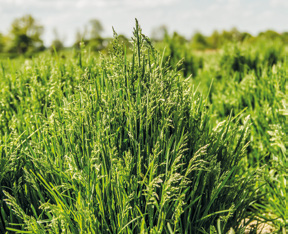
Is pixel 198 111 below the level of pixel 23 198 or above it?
above

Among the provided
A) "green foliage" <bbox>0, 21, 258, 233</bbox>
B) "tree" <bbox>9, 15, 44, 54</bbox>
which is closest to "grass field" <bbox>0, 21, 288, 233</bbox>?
"green foliage" <bbox>0, 21, 258, 233</bbox>

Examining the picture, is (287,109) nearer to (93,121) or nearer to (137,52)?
(137,52)

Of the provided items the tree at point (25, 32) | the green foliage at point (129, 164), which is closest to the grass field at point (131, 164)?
the green foliage at point (129, 164)

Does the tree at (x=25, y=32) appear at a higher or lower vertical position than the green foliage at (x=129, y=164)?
higher

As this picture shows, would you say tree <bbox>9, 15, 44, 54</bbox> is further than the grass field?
Yes

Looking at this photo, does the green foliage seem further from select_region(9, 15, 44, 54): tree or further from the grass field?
select_region(9, 15, 44, 54): tree

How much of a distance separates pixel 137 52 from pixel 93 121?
0.58 meters

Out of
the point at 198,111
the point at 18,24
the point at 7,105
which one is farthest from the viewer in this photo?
the point at 18,24

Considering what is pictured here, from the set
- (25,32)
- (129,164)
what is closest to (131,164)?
(129,164)

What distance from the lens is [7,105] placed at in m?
2.94

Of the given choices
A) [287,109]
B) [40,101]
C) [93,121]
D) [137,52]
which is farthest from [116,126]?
[287,109]

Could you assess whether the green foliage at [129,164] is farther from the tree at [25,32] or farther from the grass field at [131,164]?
the tree at [25,32]

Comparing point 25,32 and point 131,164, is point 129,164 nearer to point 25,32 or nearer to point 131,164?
point 131,164

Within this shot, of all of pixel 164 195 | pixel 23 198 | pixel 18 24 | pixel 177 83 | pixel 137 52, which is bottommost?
pixel 23 198
